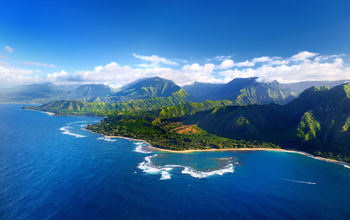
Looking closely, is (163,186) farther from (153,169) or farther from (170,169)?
(170,169)

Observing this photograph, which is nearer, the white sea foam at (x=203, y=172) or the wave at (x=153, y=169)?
the wave at (x=153, y=169)

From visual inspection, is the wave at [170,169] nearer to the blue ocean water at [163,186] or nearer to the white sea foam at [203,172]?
the white sea foam at [203,172]

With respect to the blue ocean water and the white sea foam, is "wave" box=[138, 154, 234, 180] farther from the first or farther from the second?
the blue ocean water

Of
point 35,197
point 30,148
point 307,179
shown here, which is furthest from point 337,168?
point 30,148

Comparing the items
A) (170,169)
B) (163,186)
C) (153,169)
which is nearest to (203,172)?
(170,169)

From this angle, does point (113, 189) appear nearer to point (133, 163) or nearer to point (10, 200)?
point (133, 163)

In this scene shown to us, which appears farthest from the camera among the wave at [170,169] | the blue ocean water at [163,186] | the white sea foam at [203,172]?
the white sea foam at [203,172]

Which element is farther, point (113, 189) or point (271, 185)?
point (271, 185)

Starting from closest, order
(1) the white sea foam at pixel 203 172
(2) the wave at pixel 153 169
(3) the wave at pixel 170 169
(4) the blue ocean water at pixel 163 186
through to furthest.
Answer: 1. (4) the blue ocean water at pixel 163 186
2. (2) the wave at pixel 153 169
3. (3) the wave at pixel 170 169
4. (1) the white sea foam at pixel 203 172

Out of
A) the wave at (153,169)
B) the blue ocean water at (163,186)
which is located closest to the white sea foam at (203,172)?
the blue ocean water at (163,186)
